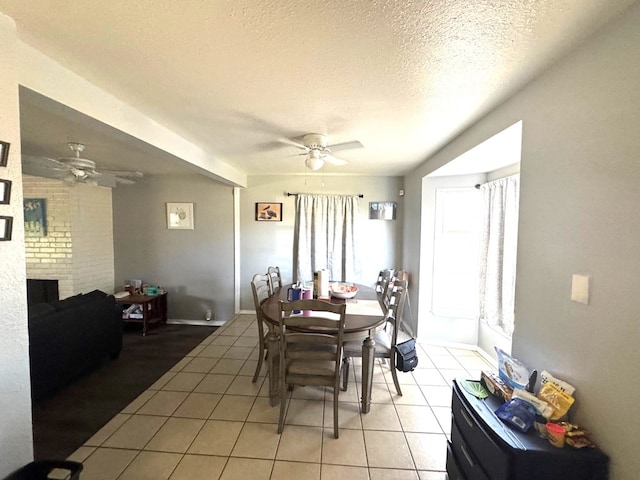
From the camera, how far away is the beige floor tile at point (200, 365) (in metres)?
2.77

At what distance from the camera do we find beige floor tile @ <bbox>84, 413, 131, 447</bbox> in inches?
72.2

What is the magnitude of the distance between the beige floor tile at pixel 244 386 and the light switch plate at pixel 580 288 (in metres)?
2.30

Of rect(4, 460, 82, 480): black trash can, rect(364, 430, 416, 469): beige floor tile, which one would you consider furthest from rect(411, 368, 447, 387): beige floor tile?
rect(4, 460, 82, 480): black trash can

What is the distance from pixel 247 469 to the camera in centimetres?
164

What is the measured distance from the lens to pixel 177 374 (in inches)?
107

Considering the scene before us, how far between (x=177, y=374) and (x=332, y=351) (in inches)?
65.5

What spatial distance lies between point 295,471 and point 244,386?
103 cm

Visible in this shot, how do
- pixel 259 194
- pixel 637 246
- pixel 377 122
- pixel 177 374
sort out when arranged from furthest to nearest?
pixel 259 194
pixel 177 374
pixel 377 122
pixel 637 246

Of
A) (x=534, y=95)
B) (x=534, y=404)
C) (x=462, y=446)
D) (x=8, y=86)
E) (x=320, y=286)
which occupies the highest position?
(x=534, y=95)

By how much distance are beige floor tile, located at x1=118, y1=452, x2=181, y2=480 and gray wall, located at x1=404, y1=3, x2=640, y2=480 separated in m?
2.11

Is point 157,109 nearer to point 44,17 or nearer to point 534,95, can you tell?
point 44,17

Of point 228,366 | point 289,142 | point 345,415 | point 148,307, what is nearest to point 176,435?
point 228,366

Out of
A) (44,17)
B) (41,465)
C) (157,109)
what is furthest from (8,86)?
(41,465)

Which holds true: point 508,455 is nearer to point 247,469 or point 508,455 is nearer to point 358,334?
point 358,334
